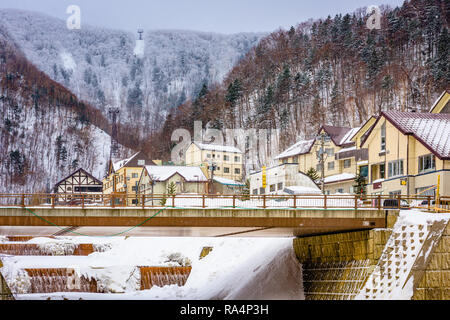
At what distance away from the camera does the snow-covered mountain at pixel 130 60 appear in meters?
162

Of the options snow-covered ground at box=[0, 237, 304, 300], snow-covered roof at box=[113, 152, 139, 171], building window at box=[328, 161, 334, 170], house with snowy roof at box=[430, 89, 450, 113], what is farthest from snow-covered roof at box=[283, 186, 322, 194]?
snow-covered roof at box=[113, 152, 139, 171]

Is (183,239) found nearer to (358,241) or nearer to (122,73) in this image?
(358,241)

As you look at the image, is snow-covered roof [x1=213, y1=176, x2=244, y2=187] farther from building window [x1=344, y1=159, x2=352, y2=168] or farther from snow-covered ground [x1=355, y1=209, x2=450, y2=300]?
snow-covered ground [x1=355, y1=209, x2=450, y2=300]

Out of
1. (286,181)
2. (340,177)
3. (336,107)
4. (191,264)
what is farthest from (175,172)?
(336,107)

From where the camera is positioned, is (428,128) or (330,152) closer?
(428,128)

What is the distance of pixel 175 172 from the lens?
8638 cm

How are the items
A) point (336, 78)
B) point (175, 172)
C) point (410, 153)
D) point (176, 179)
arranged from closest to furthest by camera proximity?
point (410, 153) < point (175, 172) < point (176, 179) < point (336, 78)

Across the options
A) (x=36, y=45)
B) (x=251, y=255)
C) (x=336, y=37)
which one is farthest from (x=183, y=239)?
(x=36, y=45)

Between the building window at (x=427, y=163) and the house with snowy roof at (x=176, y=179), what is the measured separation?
3986 centimetres

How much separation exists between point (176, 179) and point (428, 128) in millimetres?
42168

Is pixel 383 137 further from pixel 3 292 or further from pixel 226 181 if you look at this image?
pixel 226 181

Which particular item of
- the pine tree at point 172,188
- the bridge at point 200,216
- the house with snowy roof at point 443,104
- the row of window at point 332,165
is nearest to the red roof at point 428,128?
the house with snowy roof at point 443,104

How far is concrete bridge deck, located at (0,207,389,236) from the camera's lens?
1267 inches

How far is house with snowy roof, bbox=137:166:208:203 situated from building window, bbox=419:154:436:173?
1569 inches
